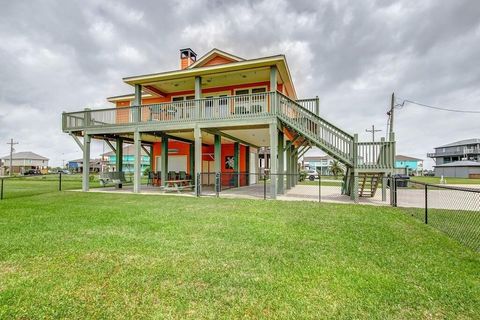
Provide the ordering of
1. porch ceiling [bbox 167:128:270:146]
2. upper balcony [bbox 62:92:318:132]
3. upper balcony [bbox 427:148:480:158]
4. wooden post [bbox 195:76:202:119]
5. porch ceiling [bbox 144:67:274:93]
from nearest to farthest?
upper balcony [bbox 62:92:318:132]
wooden post [bbox 195:76:202:119]
porch ceiling [bbox 144:67:274:93]
porch ceiling [bbox 167:128:270:146]
upper balcony [bbox 427:148:480:158]

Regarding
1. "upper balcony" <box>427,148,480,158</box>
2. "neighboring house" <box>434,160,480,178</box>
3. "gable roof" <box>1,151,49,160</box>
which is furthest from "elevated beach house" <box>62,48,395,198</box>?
"gable roof" <box>1,151,49,160</box>

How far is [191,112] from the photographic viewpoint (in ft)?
43.5

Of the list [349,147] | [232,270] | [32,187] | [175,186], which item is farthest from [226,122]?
[32,187]

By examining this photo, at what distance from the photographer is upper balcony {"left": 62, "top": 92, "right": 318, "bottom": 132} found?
1172 cm

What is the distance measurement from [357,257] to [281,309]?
2.11m

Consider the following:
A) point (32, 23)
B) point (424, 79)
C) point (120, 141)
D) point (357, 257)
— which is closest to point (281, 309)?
point (357, 257)

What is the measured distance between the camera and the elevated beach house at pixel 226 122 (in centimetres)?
1070

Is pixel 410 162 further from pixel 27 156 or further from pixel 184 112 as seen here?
pixel 27 156

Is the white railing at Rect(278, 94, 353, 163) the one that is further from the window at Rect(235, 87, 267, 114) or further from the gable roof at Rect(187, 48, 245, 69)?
the gable roof at Rect(187, 48, 245, 69)

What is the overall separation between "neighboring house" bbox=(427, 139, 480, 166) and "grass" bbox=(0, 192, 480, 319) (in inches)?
3137

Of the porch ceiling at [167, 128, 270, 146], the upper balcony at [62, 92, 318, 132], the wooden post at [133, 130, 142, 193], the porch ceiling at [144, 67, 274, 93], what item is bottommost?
the wooden post at [133, 130, 142, 193]

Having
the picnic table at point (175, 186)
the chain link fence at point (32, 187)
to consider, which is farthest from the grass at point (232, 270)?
the chain link fence at point (32, 187)

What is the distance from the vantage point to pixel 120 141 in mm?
17188

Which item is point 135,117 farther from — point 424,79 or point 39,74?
point 424,79
